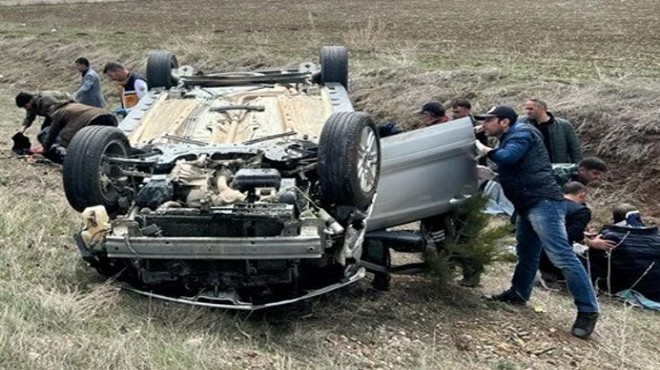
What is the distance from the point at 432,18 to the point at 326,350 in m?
17.6

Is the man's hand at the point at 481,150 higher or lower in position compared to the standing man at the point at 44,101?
higher

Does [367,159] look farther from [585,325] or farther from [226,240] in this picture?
[585,325]

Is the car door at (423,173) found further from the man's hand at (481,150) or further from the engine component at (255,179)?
the engine component at (255,179)

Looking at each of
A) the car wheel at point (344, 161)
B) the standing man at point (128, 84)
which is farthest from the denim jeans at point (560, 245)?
the standing man at point (128, 84)

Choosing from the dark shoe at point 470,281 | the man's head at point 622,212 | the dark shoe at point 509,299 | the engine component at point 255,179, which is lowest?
the dark shoe at point 509,299

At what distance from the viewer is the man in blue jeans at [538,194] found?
530 cm

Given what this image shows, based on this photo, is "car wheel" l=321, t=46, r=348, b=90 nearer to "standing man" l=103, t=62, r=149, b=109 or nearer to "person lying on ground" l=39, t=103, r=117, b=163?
"person lying on ground" l=39, t=103, r=117, b=163

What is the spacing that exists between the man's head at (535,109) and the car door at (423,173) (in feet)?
1.86

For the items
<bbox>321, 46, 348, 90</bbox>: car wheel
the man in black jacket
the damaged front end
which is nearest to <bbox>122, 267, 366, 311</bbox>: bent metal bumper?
the damaged front end

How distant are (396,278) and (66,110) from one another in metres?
4.32

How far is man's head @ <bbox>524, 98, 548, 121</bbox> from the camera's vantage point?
619 cm

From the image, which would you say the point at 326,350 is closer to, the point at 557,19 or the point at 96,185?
the point at 96,185

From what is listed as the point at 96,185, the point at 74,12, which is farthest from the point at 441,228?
the point at 74,12

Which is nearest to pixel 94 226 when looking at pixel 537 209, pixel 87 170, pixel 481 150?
pixel 87 170
